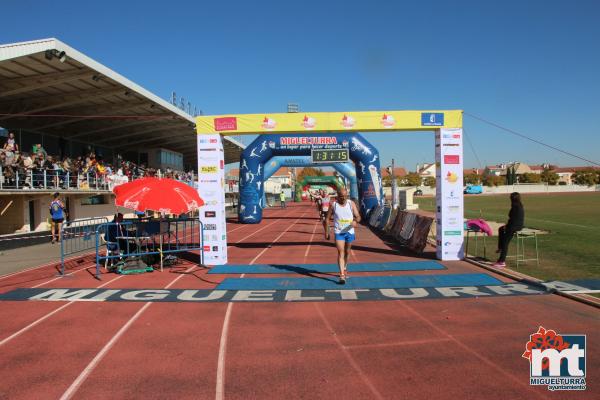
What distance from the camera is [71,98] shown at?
20.1 metres

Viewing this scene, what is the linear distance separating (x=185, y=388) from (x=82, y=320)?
306cm

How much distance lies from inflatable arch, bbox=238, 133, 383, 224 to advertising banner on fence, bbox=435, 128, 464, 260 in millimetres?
13236

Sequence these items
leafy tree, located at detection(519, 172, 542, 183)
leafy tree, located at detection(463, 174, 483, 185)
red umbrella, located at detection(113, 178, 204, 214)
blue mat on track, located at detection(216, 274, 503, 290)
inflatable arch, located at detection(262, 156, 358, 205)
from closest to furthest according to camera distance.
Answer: blue mat on track, located at detection(216, 274, 503, 290) < red umbrella, located at detection(113, 178, 204, 214) < inflatable arch, located at detection(262, 156, 358, 205) < leafy tree, located at detection(519, 172, 542, 183) < leafy tree, located at detection(463, 174, 483, 185)

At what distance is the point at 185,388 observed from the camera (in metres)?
3.97

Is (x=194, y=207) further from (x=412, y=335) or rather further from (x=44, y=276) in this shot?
(x=412, y=335)

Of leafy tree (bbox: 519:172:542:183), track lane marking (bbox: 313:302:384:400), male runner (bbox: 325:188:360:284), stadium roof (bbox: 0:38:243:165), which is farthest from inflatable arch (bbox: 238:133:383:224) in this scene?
leafy tree (bbox: 519:172:542:183)

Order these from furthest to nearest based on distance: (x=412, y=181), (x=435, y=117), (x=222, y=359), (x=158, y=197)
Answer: (x=412, y=181) → (x=435, y=117) → (x=158, y=197) → (x=222, y=359)

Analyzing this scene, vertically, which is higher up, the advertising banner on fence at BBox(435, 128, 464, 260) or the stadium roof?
the stadium roof

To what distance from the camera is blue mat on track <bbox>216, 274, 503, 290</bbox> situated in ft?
26.0

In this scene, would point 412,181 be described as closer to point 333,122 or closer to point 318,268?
point 333,122

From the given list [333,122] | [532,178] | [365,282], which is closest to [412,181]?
[532,178]

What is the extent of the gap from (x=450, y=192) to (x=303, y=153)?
15607 millimetres

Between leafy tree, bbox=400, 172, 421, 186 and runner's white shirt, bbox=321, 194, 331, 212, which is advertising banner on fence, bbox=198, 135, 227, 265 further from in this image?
leafy tree, bbox=400, 172, 421, 186

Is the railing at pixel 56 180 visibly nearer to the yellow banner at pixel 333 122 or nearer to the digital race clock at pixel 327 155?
the yellow banner at pixel 333 122
